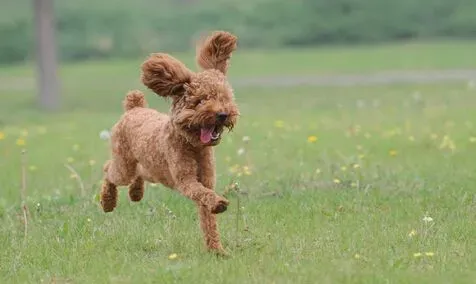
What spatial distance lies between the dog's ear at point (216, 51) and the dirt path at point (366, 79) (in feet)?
53.8

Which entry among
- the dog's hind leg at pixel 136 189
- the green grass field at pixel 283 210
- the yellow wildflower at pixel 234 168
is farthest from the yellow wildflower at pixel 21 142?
the dog's hind leg at pixel 136 189

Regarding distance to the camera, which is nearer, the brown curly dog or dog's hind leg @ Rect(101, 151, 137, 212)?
the brown curly dog

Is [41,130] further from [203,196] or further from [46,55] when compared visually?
[203,196]

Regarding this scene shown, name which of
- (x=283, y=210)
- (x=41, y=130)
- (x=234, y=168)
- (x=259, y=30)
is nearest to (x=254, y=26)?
(x=259, y=30)

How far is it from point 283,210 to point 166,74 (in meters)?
1.95

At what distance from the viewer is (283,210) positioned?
7.92m

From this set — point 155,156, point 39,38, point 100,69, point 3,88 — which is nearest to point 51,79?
point 39,38

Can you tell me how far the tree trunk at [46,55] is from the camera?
2134 cm

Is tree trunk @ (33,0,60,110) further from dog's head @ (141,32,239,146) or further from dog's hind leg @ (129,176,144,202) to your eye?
dog's head @ (141,32,239,146)

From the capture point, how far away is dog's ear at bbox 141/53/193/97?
641cm

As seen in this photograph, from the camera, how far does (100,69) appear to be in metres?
28.9

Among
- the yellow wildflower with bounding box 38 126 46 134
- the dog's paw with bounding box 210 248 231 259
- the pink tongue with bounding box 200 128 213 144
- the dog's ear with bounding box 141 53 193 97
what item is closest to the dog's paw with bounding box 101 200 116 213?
the dog's paw with bounding box 210 248 231 259

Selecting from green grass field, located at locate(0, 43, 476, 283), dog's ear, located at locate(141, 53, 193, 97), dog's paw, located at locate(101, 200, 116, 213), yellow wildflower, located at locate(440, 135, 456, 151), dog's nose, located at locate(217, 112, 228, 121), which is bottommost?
green grass field, located at locate(0, 43, 476, 283)

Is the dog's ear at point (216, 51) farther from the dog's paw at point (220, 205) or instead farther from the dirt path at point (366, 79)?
the dirt path at point (366, 79)
